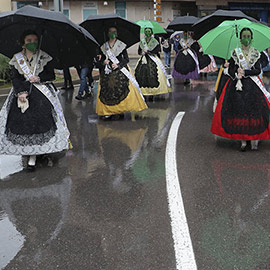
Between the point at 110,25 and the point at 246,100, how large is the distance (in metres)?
3.35

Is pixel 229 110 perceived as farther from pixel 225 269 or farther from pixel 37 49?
pixel 225 269

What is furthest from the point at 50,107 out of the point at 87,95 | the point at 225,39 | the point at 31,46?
the point at 87,95

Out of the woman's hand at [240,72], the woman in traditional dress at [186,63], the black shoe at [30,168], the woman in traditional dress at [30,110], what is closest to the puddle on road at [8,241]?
the black shoe at [30,168]

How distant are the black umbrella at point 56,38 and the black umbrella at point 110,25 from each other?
2.42 metres

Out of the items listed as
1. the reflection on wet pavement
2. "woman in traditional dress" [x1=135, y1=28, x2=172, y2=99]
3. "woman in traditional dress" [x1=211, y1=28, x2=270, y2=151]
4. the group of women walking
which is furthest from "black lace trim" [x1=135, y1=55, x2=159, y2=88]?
the reflection on wet pavement

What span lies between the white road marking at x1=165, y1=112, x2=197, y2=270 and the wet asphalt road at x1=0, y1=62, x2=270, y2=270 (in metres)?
0.05

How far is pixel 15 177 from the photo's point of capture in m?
5.62

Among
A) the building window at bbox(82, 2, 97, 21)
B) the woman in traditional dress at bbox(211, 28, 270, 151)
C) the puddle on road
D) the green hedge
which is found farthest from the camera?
the building window at bbox(82, 2, 97, 21)

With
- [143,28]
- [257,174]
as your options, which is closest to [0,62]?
[143,28]

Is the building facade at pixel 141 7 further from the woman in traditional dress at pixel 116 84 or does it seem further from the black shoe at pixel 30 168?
the black shoe at pixel 30 168

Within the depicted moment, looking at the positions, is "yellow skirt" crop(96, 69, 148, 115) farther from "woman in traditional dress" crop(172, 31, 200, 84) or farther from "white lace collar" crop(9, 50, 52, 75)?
"woman in traditional dress" crop(172, 31, 200, 84)

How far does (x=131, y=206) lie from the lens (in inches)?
180

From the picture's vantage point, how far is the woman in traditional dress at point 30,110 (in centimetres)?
568

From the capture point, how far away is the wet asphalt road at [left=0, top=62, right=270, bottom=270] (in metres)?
3.54
